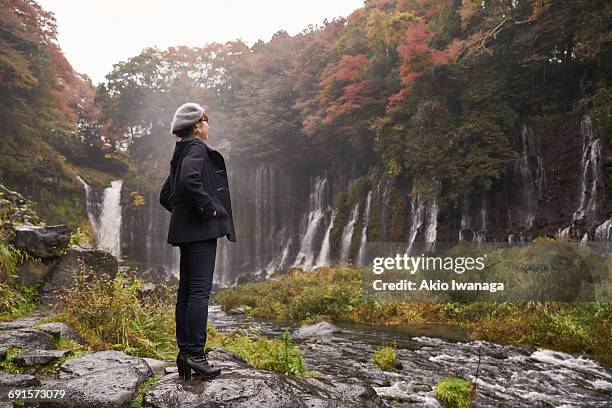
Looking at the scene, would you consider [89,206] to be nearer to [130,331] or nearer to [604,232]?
[130,331]

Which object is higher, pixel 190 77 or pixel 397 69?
pixel 190 77

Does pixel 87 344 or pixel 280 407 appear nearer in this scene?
pixel 280 407

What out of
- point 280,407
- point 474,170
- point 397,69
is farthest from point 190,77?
point 280,407

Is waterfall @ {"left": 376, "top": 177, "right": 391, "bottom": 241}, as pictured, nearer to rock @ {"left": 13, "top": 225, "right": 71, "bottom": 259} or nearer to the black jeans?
rock @ {"left": 13, "top": 225, "right": 71, "bottom": 259}

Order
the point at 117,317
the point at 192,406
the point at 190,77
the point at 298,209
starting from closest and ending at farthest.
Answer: the point at 192,406
the point at 117,317
the point at 298,209
the point at 190,77

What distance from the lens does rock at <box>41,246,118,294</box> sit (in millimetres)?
8530

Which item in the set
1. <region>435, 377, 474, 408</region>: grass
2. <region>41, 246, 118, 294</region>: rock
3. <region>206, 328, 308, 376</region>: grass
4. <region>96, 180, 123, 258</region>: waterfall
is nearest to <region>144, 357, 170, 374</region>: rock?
<region>206, 328, 308, 376</region>: grass

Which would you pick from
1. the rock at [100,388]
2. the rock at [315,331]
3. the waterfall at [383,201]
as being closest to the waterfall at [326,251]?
the waterfall at [383,201]

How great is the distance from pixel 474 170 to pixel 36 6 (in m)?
21.1

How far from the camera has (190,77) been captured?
37.6m

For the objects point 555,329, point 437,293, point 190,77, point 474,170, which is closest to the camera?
point 555,329

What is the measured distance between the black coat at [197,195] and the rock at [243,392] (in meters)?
1.08

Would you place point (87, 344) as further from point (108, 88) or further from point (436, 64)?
point (108, 88)

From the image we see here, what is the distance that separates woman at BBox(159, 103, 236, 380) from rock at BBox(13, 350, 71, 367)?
4.94ft
